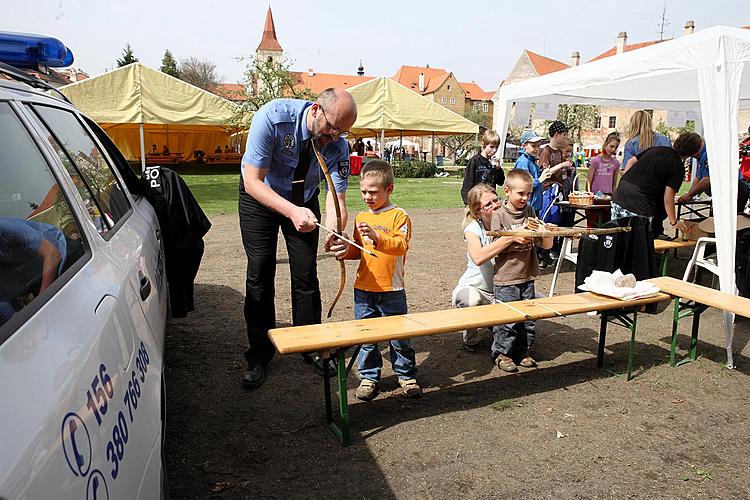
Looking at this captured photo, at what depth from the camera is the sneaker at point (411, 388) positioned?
3.55 metres

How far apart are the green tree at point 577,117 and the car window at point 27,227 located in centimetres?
5146

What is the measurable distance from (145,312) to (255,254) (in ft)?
5.08

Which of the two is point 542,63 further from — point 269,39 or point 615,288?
point 615,288

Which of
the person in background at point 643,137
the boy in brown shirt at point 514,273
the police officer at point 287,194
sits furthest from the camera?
the person in background at point 643,137

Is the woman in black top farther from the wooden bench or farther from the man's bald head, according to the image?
the man's bald head

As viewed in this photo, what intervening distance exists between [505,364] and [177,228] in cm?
251

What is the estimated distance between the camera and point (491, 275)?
4305 millimetres

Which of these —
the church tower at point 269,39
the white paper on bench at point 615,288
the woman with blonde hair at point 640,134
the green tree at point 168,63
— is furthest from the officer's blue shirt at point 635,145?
the church tower at point 269,39

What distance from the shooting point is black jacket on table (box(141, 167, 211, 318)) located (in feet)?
12.5

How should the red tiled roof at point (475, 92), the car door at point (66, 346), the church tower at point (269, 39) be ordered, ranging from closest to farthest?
the car door at point (66, 346) < the church tower at point (269, 39) < the red tiled roof at point (475, 92)

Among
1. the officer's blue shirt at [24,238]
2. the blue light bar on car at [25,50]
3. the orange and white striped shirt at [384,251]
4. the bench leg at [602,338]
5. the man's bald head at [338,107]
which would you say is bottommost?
the bench leg at [602,338]

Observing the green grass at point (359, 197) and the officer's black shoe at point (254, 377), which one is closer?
the officer's black shoe at point (254, 377)

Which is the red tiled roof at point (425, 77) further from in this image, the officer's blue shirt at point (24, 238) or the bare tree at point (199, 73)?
the officer's blue shirt at point (24, 238)

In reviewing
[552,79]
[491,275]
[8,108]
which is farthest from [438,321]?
[552,79]
